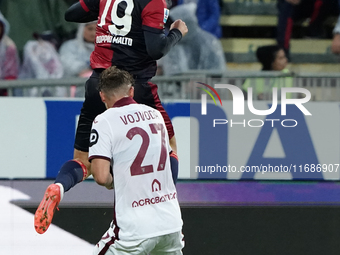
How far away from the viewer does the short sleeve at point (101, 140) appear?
3.36 metres

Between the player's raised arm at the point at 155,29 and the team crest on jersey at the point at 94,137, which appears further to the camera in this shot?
the player's raised arm at the point at 155,29

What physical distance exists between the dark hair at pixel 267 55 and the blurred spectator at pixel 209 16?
54cm

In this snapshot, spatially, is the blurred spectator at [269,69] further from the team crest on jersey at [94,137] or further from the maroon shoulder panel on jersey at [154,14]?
the team crest on jersey at [94,137]

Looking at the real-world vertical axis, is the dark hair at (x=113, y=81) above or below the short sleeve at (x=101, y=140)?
above

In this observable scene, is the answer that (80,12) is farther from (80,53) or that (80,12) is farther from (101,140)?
(80,53)

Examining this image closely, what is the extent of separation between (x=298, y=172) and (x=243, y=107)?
77cm

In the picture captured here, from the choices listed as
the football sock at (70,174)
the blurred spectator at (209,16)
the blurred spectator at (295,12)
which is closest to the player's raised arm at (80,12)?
the football sock at (70,174)

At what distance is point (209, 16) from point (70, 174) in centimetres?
404

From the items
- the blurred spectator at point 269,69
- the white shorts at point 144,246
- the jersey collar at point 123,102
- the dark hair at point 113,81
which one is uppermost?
the dark hair at point 113,81

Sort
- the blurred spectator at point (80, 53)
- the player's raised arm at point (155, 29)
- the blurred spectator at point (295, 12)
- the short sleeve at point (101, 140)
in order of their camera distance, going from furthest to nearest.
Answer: the blurred spectator at point (295, 12) < the blurred spectator at point (80, 53) < the player's raised arm at point (155, 29) < the short sleeve at point (101, 140)

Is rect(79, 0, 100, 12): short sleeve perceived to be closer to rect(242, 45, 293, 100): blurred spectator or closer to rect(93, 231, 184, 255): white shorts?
rect(93, 231, 184, 255): white shorts

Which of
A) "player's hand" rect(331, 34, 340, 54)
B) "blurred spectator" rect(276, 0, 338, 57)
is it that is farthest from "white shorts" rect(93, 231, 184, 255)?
"player's hand" rect(331, 34, 340, 54)

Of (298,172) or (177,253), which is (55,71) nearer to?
(298,172)

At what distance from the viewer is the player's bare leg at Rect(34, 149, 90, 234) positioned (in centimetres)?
366
